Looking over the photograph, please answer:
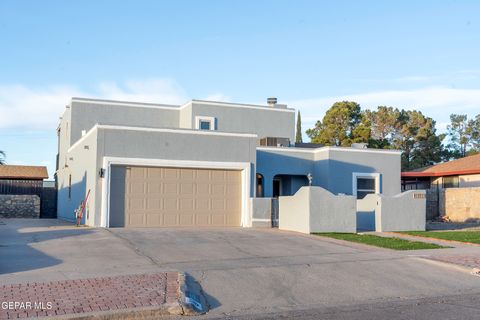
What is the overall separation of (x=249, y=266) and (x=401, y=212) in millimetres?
11622

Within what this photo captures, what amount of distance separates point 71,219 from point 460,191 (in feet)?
70.3

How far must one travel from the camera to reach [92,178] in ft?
71.5

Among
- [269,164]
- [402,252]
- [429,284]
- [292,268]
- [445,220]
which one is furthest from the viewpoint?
[445,220]

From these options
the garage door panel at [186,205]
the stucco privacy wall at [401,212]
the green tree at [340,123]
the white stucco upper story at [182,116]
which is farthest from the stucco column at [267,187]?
the green tree at [340,123]

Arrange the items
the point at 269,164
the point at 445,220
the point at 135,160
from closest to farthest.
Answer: the point at 135,160 → the point at 269,164 → the point at 445,220

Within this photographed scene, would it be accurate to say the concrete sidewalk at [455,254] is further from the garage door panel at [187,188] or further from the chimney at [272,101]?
the chimney at [272,101]

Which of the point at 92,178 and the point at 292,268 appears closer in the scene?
the point at 292,268

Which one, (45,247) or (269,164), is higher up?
(269,164)

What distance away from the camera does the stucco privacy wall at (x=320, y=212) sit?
20.8 metres

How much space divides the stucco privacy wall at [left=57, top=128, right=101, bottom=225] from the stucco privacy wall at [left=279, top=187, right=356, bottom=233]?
7199 mm

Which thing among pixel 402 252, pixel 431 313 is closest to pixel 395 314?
pixel 431 313

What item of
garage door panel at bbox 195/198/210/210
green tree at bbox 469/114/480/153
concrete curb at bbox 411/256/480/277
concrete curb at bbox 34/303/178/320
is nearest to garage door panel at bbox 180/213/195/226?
garage door panel at bbox 195/198/210/210

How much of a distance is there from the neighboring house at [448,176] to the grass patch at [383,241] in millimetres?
18242

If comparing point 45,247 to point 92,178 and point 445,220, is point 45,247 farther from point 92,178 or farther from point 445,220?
point 445,220
